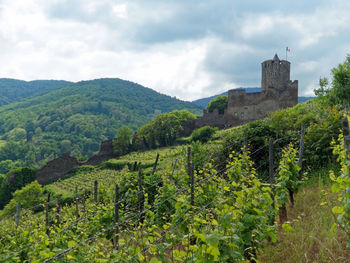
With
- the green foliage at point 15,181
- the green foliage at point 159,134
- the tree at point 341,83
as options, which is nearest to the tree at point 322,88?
the tree at point 341,83

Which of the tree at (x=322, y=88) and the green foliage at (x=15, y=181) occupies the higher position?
the tree at (x=322, y=88)

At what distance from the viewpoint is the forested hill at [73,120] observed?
10038cm

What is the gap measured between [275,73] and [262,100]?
8.39 metres

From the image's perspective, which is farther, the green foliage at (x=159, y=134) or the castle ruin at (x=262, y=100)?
the green foliage at (x=159, y=134)

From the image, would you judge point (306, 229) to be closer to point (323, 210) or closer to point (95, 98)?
point (323, 210)

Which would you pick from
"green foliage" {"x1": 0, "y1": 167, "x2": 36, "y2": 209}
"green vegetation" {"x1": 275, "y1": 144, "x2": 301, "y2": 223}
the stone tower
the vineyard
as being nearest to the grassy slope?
the vineyard

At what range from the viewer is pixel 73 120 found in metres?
125

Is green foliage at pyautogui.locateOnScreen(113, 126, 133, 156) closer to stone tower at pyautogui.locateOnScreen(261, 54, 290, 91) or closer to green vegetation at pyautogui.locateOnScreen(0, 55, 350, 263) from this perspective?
stone tower at pyautogui.locateOnScreen(261, 54, 290, 91)

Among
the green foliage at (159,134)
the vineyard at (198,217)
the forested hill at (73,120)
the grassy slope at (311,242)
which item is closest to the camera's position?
the vineyard at (198,217)

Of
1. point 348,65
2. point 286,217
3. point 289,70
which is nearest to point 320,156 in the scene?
point 286,217

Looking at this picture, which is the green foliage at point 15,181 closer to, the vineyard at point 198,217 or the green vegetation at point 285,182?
the vineyard at point 198,217

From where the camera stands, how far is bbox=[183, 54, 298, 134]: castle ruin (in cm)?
4753

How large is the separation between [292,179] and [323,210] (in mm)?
1007

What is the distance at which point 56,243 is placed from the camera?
5.71 m
